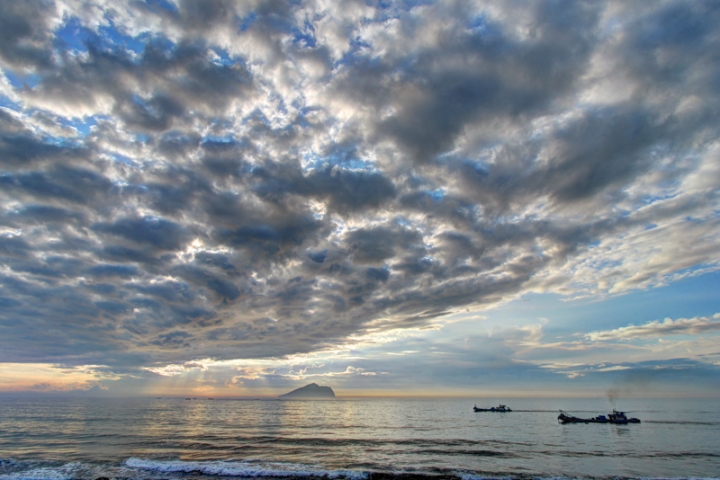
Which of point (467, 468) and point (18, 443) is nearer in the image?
point (467, 468)

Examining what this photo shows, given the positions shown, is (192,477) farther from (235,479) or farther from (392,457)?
(392,457)

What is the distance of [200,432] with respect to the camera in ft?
236

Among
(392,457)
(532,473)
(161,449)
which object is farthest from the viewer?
(161,449)

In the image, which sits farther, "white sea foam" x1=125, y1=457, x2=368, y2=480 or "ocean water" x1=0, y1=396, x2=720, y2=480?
"ocean water" x1=0, y1=396, x2=720, y2=480

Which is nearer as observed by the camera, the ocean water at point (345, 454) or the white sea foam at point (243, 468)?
the white sea foam at point (243, 468)

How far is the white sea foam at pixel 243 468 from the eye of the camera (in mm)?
37781

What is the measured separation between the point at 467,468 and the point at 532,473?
708cm

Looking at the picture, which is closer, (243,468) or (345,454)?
(243,468)

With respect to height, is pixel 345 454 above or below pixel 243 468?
below

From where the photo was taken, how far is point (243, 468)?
40.0 m

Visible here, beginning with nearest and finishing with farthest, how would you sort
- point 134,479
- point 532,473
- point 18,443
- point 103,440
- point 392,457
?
point 134,479
point 532,473
point 392,457
point 18,443
point 103,440

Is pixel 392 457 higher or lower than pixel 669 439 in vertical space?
higher

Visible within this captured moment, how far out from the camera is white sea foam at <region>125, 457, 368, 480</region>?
124 feet

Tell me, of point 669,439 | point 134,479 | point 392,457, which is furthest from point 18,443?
point 669,439
